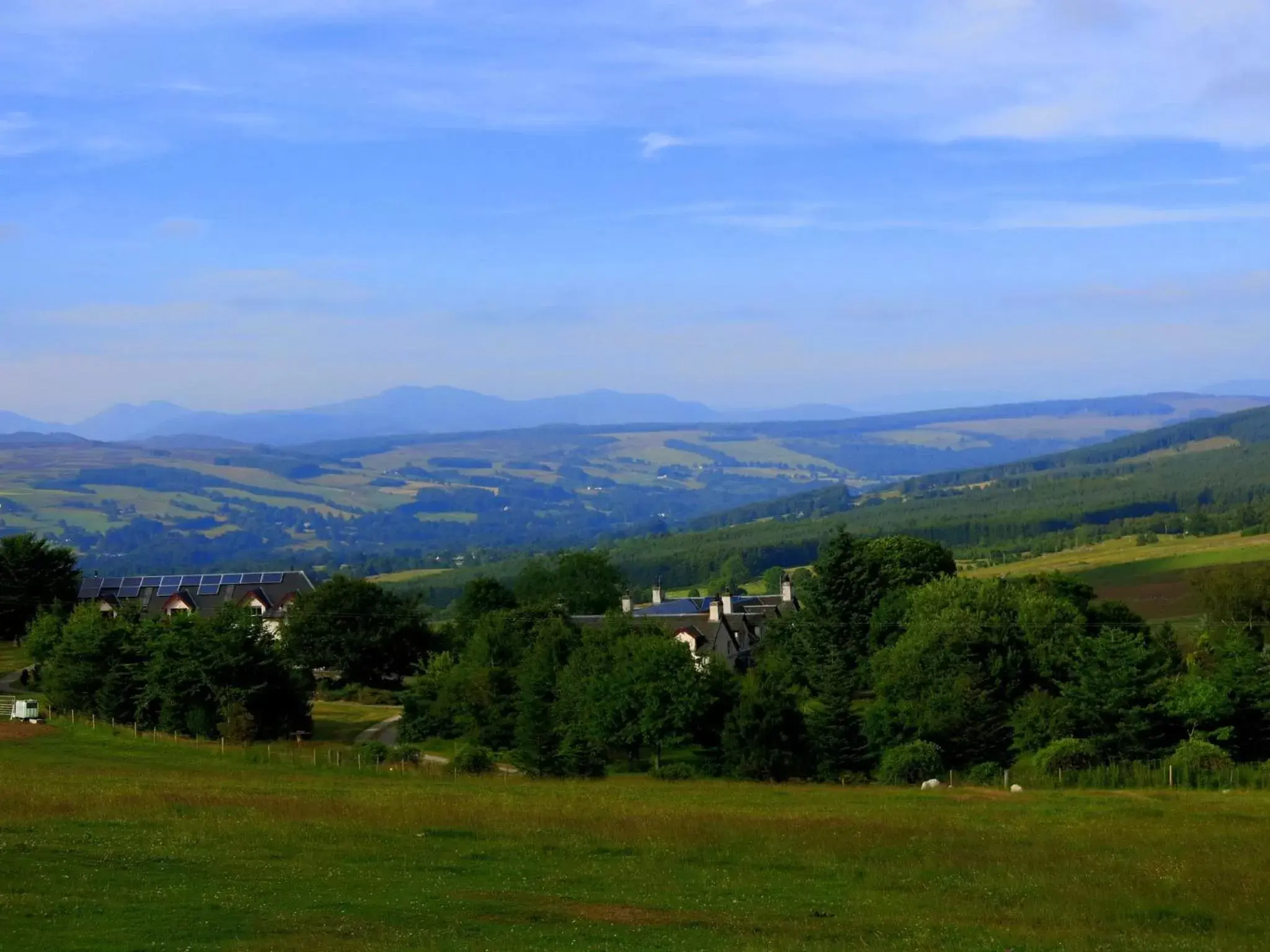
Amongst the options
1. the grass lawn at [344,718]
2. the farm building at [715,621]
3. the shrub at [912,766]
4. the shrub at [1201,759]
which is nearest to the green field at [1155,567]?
the farm building at [715,621]

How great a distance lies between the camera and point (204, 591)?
11981 centimetres

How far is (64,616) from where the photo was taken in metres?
95.8

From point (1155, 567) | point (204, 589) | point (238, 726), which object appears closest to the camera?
point (238, 726)

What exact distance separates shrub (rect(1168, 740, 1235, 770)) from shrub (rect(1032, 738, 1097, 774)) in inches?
123

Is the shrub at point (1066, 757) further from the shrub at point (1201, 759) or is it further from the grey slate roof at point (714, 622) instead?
the grey slate roof at point (714, 622)

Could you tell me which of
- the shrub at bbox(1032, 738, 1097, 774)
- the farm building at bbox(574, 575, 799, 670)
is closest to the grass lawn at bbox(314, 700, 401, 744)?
the farm building at bbox(574, 575, 799, 670)

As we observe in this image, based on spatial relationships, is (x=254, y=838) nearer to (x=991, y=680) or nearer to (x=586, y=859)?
(x=586, y=859)

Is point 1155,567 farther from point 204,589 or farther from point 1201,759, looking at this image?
point 1201,759

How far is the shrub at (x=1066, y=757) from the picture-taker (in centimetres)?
5850

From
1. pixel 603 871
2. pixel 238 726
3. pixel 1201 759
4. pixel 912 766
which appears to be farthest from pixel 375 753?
pixel 1201 759

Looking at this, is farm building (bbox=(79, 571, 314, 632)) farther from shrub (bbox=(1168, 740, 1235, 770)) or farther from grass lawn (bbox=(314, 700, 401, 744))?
shrub (bbox=(1168, 740, 1235, 770))

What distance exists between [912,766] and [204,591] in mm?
75737

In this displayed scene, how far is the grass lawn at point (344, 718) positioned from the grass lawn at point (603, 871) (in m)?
28.8

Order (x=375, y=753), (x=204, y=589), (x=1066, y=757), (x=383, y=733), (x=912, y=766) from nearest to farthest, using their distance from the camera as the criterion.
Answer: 1. (x=375, y=753)
2. (x=1066, y=757)
3. (x=912, y=766)
4. (x=383, y=733)
5. (x=204, y=589)
